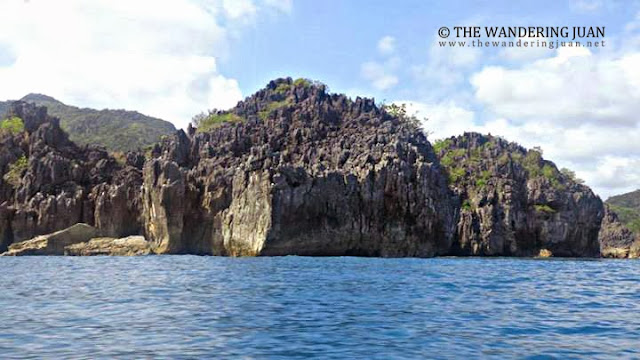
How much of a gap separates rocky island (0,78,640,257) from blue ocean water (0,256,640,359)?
176 ft

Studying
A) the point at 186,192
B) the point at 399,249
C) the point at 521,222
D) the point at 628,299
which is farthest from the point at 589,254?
the point at 628,299

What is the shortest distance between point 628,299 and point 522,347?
1547 centimetres

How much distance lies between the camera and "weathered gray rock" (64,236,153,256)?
96188 mm

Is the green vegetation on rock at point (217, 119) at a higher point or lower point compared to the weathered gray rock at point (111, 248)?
higher

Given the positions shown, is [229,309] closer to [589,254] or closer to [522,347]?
[522,347]

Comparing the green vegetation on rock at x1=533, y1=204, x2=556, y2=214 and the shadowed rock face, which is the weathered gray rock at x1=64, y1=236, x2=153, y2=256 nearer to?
the shadowed rock face

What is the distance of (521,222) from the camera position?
126m

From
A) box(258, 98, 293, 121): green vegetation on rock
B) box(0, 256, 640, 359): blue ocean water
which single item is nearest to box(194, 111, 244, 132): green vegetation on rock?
box(258, 98, 293, 121): green vegetation on rock

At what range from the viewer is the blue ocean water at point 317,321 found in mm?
15922

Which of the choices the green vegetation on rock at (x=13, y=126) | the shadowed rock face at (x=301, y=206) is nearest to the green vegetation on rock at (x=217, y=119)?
the green vegetation on rock at (x=13, y=126)

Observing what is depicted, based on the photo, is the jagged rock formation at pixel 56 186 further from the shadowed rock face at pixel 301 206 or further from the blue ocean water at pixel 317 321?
the blue ocean water at pixel 317 321

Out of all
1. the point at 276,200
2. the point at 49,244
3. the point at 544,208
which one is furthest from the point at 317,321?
the point at 544,208

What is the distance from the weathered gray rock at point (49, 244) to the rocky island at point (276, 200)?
214 millimetres

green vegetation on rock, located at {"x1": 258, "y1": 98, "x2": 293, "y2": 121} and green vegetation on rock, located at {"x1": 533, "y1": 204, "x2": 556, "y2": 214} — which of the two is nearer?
green vegetation on rock, located at {"x1": 533, "y1": 204, "x2": 556, "y2": 214}
